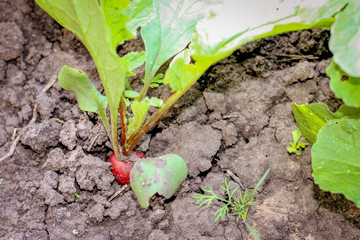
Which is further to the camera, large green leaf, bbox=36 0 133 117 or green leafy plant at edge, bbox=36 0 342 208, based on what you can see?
green leafy plant at edge, bbox=36 0 342 208

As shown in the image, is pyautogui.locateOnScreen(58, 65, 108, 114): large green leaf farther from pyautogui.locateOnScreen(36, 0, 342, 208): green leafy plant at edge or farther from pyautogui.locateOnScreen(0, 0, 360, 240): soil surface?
pyautogui.locateOnScreen(0, 0, 360, 240): soil surface

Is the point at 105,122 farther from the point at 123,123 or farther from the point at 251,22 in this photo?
the point at 251,22

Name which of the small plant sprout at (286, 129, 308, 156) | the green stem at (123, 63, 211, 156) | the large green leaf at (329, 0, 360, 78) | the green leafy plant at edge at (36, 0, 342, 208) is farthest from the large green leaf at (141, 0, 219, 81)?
the small plant sprout at (286, 129, 308, 156)

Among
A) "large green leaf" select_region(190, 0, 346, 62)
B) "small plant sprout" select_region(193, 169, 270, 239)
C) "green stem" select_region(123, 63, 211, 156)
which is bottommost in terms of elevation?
"small plant sprout" select_region(193, 169, 270, 239)

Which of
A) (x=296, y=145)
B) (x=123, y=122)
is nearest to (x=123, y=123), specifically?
(x=123, y=122)

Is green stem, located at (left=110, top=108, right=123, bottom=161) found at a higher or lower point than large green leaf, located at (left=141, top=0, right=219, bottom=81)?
lower

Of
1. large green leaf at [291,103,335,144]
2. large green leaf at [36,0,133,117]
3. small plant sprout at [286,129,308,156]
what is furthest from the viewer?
small plant sprout at [286,129,308,156]

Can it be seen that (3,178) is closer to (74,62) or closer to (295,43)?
Answer: (74,62)
